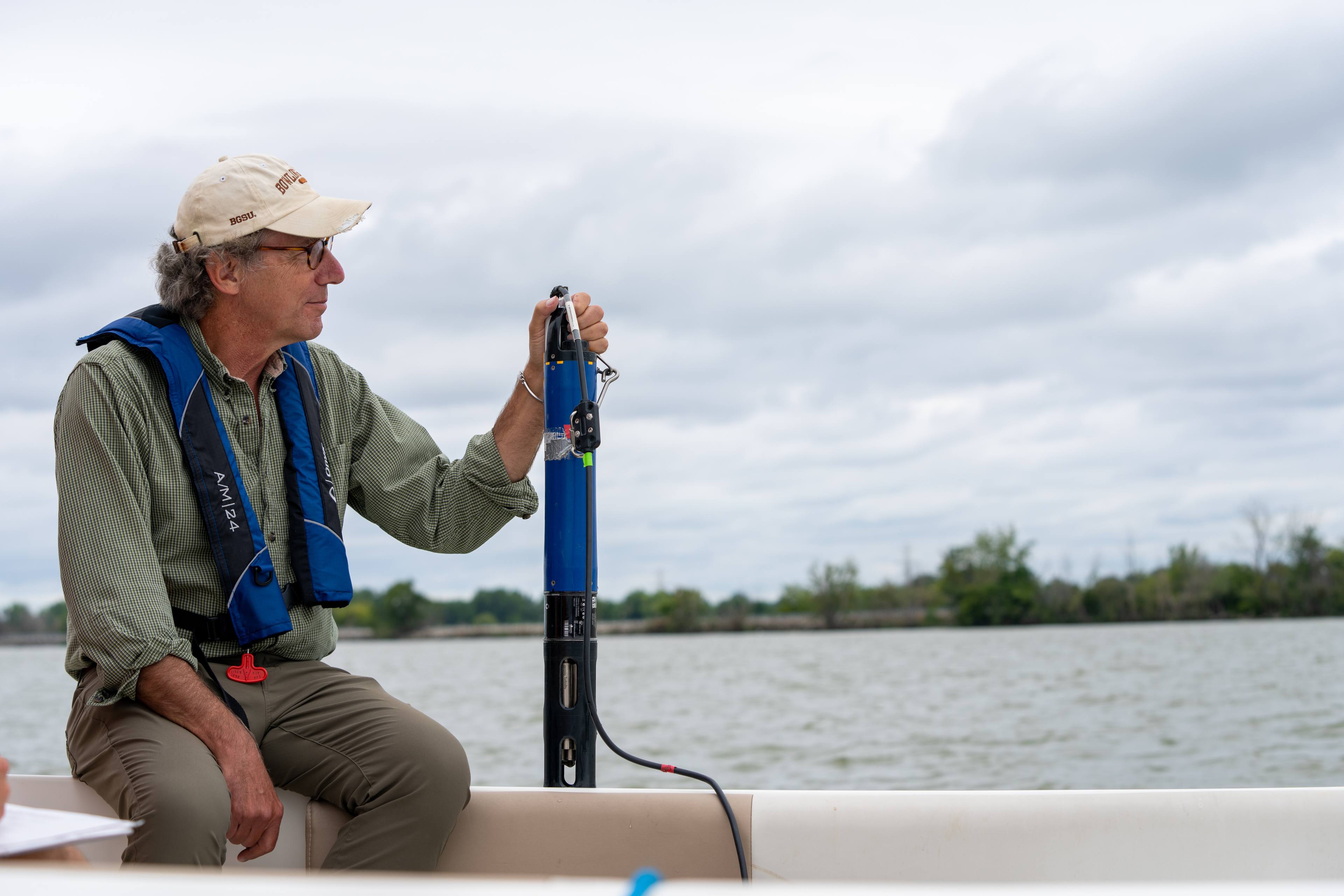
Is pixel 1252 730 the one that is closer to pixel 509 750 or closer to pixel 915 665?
pixel 509 750

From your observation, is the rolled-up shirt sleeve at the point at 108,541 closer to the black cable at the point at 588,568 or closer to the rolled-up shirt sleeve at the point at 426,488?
the rolled-up shirt sleeve at the point at 426,488

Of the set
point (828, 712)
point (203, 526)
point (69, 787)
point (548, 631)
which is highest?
point (203, 526)

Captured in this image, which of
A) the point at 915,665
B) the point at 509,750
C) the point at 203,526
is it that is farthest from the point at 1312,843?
the point at 915,665

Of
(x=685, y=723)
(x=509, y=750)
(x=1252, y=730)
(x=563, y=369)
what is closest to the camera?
(x=563, y=369)

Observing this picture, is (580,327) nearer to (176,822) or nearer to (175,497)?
(175,497)

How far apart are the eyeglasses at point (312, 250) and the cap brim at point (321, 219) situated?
0.02 m

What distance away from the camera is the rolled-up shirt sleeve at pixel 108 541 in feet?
5.48

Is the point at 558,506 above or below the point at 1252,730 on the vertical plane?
above

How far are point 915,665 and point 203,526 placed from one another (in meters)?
27.0

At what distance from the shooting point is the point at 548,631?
2291mm

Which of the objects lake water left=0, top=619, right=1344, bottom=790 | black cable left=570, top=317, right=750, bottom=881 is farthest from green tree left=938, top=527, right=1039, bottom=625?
black cable left=570, top=317, right=750, bottom=881

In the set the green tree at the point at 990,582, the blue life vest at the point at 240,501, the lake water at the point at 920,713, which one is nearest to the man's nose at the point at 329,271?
the blue life vest at the point at 240,501

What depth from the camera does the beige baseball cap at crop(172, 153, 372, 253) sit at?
194cm

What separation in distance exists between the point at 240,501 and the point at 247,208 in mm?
498
